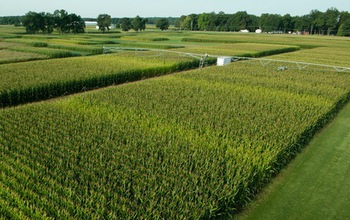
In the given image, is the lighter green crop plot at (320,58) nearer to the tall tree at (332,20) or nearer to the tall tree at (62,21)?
the tall tree at (62,21)

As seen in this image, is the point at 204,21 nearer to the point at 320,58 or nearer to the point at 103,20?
the point at 103,20

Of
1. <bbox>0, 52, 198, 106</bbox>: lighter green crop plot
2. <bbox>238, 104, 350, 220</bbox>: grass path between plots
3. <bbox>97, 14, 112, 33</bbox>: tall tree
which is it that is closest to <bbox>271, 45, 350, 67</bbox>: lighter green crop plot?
<bbox>0, 52, 198, 106</bbox>: lighter green crop plot

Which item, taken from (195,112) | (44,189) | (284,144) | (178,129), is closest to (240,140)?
(284,144)

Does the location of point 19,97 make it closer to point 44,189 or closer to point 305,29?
point 44,189

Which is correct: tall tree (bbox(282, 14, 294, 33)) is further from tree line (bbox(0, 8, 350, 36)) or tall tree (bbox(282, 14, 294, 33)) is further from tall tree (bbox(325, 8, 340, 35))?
tall tree (bbox(325, 8, 340, 35))

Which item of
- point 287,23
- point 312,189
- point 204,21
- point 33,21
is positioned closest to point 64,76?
A: point 312,189

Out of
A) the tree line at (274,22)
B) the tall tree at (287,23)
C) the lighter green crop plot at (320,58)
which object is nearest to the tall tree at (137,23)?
the tree line at (274,22)
